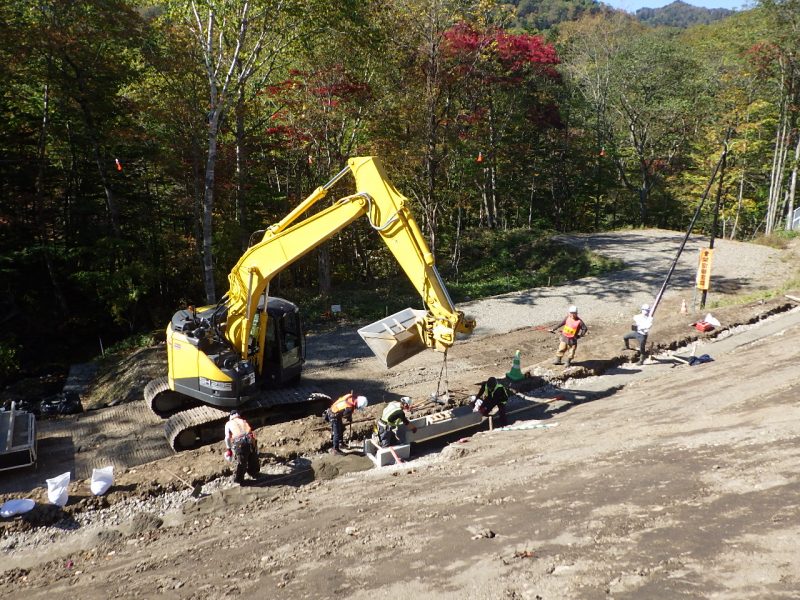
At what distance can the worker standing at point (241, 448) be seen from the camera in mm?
8391

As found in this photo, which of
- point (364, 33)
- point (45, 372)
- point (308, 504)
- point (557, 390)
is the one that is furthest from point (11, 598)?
point (364, 33)

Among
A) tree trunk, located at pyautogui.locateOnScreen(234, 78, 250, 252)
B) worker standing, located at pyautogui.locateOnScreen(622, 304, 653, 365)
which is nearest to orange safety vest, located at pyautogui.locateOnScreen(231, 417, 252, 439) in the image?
worker standing, located at pyautogui.locateOnScreen(622, 304, 653, 365)

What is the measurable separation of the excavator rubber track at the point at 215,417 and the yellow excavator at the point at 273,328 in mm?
19

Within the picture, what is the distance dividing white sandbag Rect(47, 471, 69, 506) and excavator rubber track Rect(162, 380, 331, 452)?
6.14ft

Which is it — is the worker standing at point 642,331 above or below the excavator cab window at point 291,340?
below

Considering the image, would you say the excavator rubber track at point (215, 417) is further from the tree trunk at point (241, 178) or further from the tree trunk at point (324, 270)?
the tree trunk at point (324, 270)

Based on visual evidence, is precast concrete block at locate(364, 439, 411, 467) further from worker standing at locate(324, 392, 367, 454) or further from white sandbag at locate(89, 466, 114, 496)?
white sandbag at locate(89, 466, 114, 496)

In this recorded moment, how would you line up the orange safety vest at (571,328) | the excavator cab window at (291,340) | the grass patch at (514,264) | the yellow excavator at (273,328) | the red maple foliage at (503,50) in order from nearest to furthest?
the yellow excavator at (273,328)
the excavator cab window at (291,340)
the orange safety vest at (571,328)
the red maple foliage at (503,50)
the grass patch at (514,264)

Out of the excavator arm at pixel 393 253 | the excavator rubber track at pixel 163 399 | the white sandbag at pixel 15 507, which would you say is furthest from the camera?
the excavator rubber track at pixel 163 399

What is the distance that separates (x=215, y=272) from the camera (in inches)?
792

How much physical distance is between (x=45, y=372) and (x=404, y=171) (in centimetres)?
1349

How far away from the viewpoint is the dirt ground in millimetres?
5027

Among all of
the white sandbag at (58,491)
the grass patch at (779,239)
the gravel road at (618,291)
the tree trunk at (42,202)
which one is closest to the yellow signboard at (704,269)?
the gravel road at (618,291)

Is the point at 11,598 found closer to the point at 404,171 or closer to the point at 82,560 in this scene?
the point at 82,560
